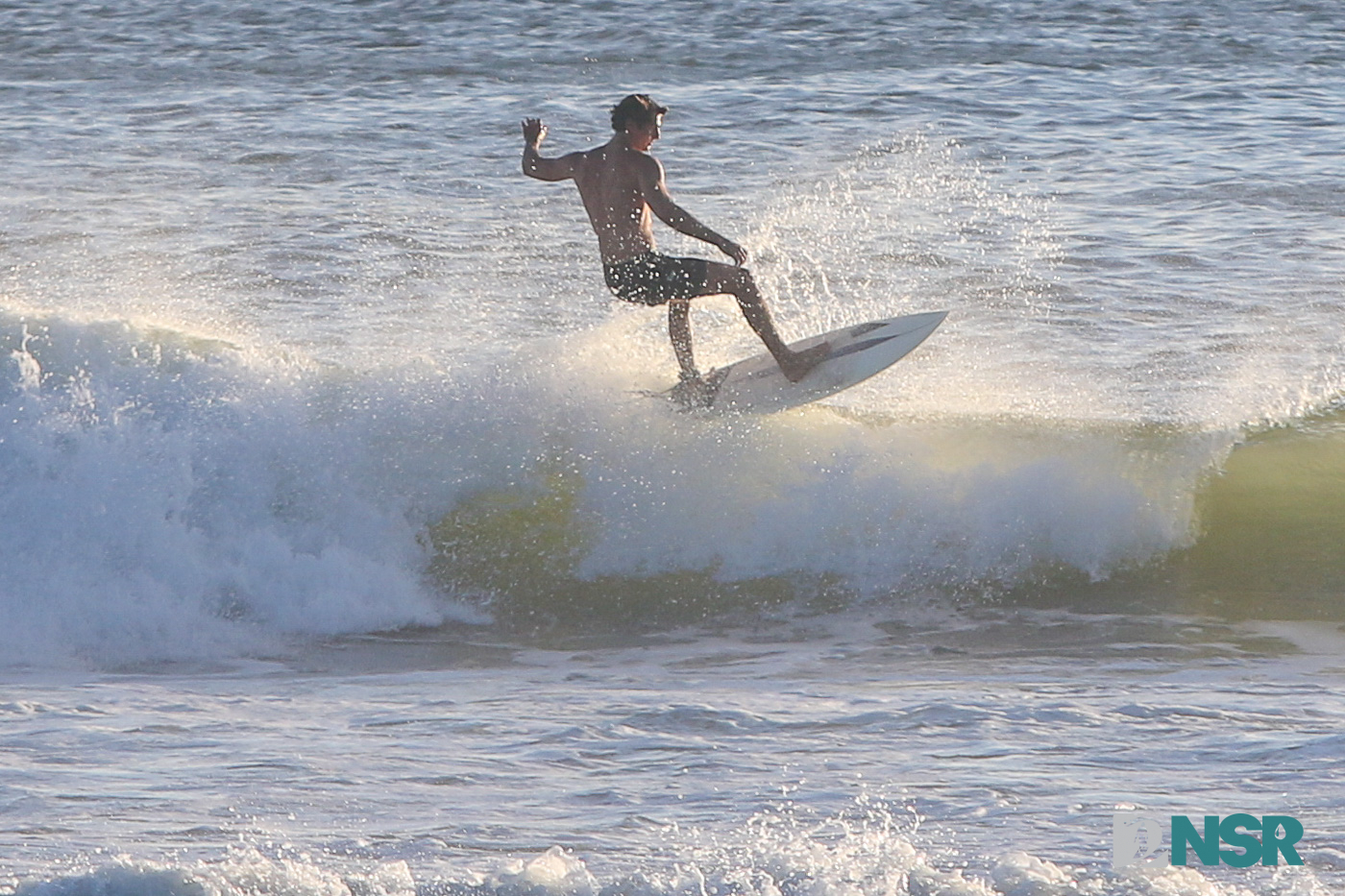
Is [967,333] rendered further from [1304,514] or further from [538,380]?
[538,380]

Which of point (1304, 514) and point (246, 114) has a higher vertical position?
point (246, 114)

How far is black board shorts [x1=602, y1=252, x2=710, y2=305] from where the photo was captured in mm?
7516

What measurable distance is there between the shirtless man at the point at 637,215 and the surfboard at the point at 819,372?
0.36m

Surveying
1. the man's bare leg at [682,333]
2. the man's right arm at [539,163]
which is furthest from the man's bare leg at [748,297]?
the man's right arm at [539,163]

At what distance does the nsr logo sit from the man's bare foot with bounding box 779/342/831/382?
3611mm

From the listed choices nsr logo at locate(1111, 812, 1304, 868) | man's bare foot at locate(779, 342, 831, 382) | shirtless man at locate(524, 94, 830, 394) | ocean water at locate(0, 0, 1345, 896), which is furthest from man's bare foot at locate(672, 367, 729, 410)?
nsr logo at locate(1111, 812, 1304, 868)

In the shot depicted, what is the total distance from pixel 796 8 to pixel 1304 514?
17263mm

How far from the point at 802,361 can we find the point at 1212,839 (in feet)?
12.7

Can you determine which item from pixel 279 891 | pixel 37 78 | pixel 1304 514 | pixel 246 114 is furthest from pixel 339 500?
pixel 37 78

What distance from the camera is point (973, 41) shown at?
75.8 ft

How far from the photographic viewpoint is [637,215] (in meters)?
7.49

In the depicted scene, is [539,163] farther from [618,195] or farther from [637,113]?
[637,113]

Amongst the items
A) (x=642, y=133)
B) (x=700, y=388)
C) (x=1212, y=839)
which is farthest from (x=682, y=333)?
(x=1212, y=839)

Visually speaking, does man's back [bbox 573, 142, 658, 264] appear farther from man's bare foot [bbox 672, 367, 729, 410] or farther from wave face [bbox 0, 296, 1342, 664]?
wave face [bbox 0, 296, 1342, 664]
